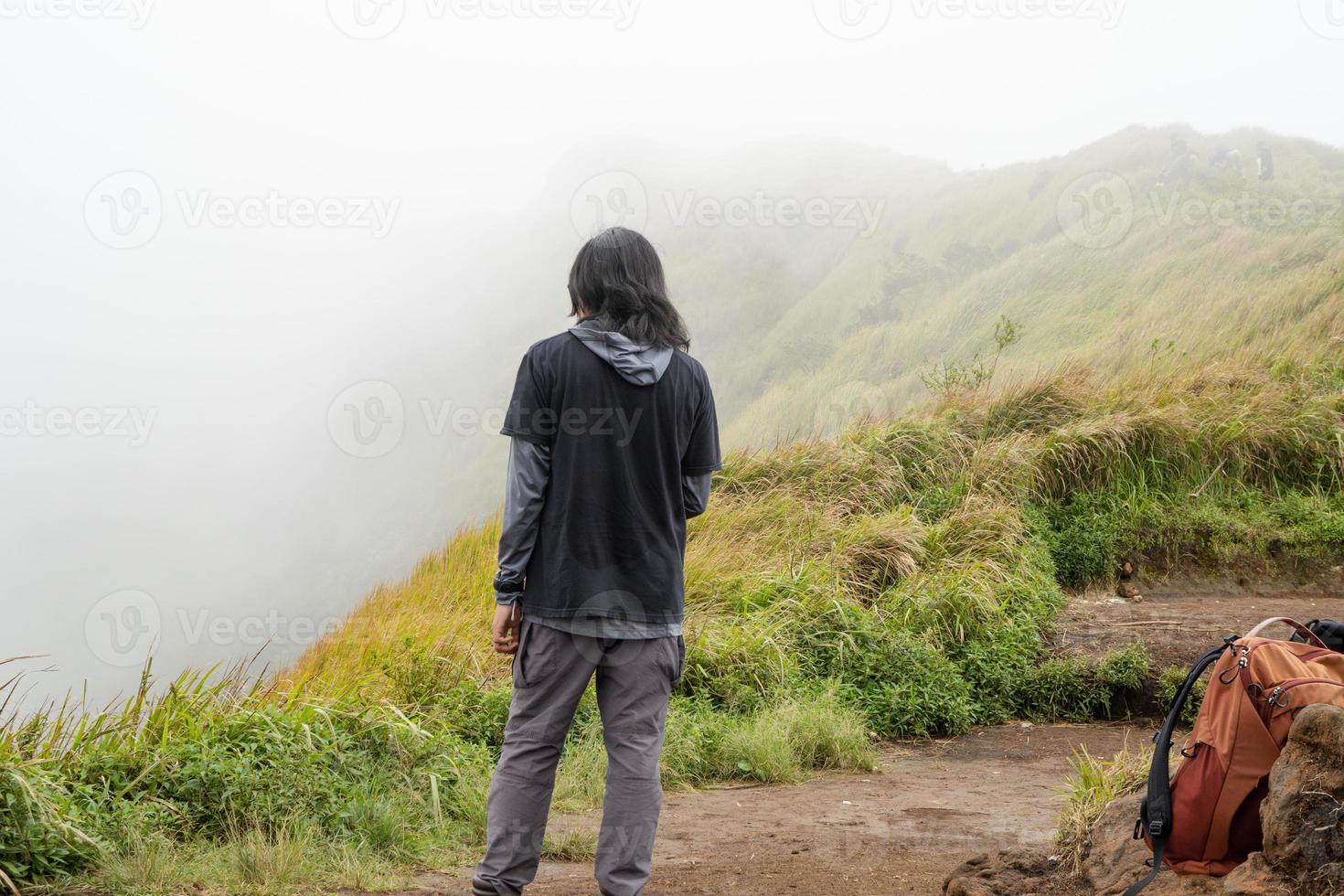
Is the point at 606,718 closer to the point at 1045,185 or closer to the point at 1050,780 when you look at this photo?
the point at 1050,780

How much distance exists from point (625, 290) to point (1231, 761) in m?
2.07

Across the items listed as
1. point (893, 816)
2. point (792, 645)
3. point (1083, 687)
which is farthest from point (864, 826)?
point (1083, 687)

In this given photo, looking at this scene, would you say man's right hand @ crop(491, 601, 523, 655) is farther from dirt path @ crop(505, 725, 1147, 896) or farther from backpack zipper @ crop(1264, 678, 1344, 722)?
backpack zipper @ crop(1264, 678, 1344, 722)

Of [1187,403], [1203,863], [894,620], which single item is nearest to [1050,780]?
[894,620]

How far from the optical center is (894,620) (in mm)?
7609

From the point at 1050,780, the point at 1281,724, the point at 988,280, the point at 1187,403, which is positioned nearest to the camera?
the point at 1281,724

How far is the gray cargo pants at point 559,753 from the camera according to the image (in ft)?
9.96

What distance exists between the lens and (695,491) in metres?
3.32

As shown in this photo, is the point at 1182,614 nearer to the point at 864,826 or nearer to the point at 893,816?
the point at 893,816

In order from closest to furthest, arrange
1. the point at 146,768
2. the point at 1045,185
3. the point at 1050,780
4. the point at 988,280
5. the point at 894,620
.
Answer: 1. the point at 146,768
2. the point at 1050,780
3. the point at 894,620
4. the point at 988,280
5. the point at 1045,185

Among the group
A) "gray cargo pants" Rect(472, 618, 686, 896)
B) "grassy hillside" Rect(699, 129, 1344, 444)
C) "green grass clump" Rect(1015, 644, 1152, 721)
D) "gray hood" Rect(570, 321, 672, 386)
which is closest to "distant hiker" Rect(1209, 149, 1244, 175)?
"grassy hillside" Rect(699, 129, 1344, 444)

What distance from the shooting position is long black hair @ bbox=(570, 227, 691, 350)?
315 centimetres

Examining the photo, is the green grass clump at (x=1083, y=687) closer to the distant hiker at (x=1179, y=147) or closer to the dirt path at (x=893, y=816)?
the dirt path at (x=893, y=816)

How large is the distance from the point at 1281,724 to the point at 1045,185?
29.4 m
